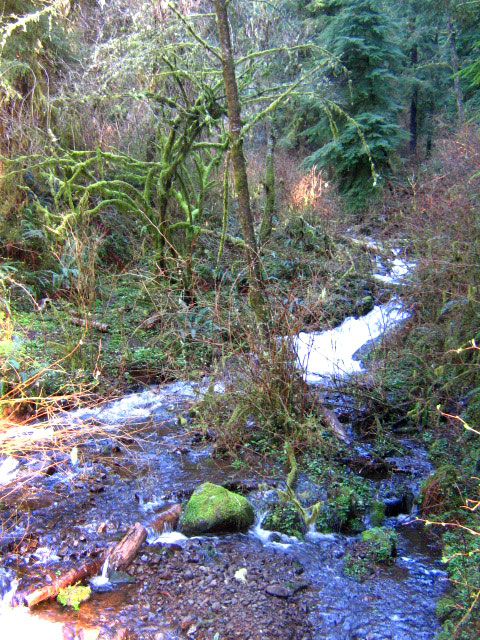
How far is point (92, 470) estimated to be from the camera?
209 inches

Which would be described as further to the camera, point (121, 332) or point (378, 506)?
point (121, 332)

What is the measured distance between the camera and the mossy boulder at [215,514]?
175 inches

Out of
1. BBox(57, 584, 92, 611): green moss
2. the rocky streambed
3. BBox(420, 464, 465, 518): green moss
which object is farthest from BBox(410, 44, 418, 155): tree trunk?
BBox(57, 584, 92, 611): green moss

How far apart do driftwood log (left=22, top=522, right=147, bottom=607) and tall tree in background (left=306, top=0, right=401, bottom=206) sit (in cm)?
1241

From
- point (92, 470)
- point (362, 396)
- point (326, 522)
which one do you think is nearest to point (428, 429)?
point (362, 396)

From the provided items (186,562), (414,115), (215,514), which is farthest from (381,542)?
(414,115)

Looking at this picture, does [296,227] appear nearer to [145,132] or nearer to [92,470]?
[145,132]

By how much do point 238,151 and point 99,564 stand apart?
453 centimetres

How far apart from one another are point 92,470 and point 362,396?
303cm

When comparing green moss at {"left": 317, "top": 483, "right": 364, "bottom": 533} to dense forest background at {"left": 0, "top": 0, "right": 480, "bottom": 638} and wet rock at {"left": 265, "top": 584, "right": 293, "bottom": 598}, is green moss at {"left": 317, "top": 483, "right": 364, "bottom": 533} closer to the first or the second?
dense forest background at {"left": 0, "top": 0, "right": 480, "bottom": 638}

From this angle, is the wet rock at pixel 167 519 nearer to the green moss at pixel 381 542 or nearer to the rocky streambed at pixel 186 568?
the rocky streambed at pixel 186 568

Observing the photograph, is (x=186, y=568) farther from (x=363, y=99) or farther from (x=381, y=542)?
(x=363, y=99)

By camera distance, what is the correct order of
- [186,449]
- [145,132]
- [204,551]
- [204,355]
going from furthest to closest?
[145,132] < [204,355] < [186,449] < [204,551]

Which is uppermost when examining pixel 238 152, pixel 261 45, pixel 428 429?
pixel 261 45
